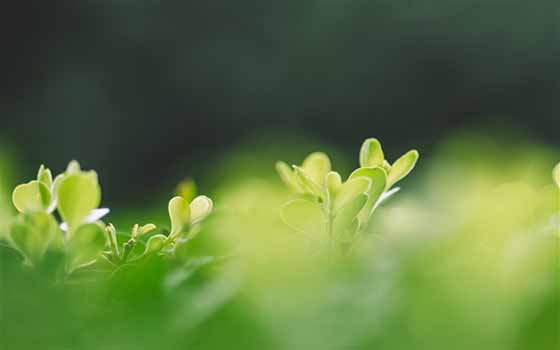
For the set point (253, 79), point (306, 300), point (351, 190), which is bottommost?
point (306, 300)

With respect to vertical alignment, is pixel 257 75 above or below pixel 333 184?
above

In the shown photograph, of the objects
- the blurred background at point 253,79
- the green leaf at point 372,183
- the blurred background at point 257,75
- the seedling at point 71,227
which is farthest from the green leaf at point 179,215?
the blurred background at point 257,75

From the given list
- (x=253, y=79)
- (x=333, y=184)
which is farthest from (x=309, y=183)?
(x=253, y=79)

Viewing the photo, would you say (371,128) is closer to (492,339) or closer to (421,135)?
(421,135)

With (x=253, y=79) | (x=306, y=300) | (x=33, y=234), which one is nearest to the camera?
(x=306, y=300)

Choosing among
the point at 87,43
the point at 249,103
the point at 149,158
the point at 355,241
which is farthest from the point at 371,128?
the point at 355,241

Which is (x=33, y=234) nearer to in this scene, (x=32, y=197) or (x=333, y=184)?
(x=32, y=197)
